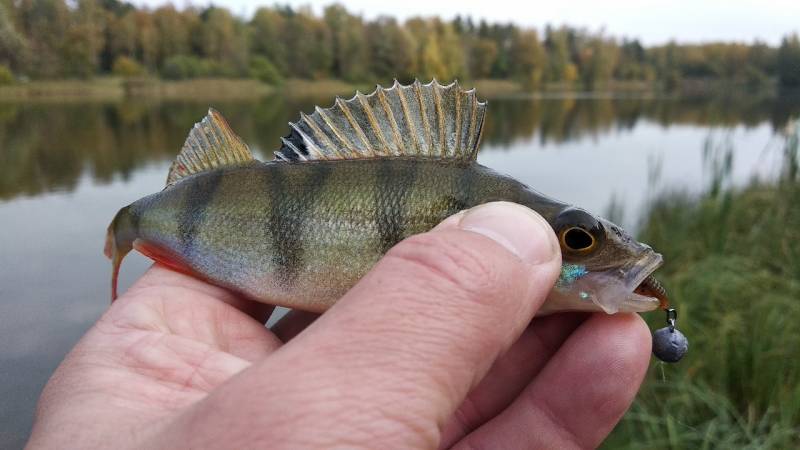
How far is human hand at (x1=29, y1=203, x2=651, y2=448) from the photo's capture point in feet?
4.03

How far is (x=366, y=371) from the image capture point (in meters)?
1.26

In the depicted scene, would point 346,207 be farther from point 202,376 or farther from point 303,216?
point 202,376

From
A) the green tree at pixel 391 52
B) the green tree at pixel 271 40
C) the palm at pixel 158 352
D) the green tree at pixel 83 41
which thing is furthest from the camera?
the green tree at pixel 271 40

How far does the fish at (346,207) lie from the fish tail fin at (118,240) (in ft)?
0.05

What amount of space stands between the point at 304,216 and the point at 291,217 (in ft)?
0.17

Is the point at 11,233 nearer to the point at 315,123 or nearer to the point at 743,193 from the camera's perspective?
the point at 315,123

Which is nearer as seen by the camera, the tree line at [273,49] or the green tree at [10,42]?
the green tree at [10,42]

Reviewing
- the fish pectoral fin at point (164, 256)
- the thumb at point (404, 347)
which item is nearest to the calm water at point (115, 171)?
→ the fish pectoral fin at point (164, 256)

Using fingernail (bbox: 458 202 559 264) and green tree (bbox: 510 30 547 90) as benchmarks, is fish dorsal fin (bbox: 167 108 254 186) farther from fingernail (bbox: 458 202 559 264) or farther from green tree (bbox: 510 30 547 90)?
green tree (bbox: 510 30 547 90)

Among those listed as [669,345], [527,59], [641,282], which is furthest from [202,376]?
[527,59]

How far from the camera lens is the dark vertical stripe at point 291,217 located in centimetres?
204

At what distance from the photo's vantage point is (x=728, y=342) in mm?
4152

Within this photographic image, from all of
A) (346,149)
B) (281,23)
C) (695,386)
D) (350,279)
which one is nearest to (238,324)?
(350,279)

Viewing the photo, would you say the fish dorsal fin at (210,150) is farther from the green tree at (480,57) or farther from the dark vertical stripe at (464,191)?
the green tree at (480,57)
